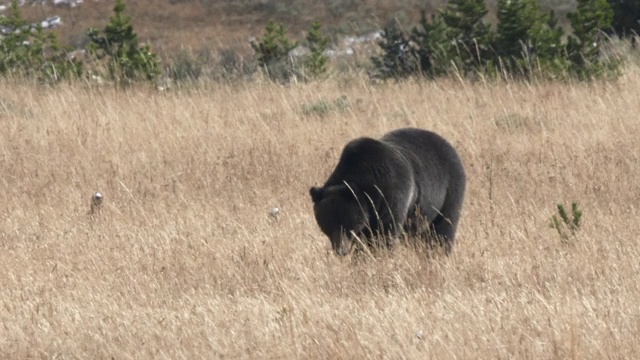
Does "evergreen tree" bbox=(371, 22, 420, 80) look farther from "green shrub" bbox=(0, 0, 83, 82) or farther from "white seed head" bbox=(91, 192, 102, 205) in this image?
"white seed head" bbox=(91, 192, 102, 205)

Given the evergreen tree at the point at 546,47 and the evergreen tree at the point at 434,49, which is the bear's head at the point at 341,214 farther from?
the evergreen tree at the point at 434,49

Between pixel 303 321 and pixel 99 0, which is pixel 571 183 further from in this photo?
pixel 99 0

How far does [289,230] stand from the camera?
8.32 meters

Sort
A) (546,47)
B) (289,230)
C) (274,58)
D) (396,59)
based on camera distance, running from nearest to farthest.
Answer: (289,230) → (546,47) → (396,59) → (274,58)

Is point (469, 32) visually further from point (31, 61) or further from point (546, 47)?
point (31, 61)

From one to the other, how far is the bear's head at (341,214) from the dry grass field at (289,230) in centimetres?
21

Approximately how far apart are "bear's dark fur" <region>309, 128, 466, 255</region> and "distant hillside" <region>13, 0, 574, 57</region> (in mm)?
38543

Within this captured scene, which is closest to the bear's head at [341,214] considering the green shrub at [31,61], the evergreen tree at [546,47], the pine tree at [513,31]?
the evergreen tree at [546,47]

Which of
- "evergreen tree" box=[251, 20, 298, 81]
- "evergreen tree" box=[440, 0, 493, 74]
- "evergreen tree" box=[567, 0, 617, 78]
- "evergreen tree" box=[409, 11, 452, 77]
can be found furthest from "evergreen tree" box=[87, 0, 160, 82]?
"evergreen tree" box=[567, 0, 617, 78]

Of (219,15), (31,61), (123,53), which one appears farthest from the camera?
(219,15)

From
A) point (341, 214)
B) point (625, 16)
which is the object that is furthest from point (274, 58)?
point (341, 214)

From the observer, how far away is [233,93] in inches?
558

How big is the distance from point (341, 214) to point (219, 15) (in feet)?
156

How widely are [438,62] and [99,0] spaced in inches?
1713
